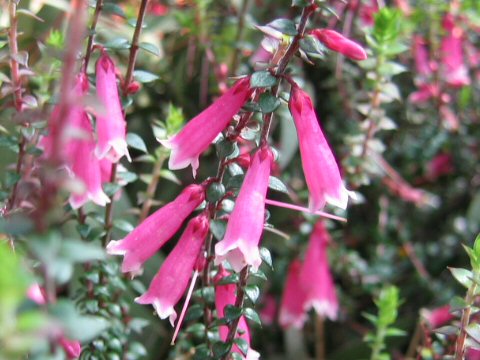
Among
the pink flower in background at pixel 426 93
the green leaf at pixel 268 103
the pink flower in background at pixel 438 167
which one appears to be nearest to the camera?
the green leaf at pixel 268 103

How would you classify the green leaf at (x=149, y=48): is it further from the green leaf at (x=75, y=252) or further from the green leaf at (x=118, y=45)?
the green leaf at (x=75, y=252)

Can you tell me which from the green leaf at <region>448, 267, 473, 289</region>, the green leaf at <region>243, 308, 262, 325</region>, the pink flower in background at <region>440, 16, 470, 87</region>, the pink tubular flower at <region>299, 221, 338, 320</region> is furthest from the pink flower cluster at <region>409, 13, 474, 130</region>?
the green leaf at <region>243, 308, 262, 325</region>

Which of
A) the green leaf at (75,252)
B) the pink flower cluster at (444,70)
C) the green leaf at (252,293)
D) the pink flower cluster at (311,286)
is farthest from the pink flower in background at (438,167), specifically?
the green leaf at (75,252)

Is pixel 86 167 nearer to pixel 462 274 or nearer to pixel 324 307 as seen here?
pixel 462 274

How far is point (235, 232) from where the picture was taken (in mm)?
585

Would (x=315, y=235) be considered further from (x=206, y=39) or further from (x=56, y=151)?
(x=56, y=151)

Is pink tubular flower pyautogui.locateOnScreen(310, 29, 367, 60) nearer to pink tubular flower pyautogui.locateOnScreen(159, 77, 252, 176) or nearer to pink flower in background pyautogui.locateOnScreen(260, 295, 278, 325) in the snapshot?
pink tubular flower pyautogui.locateOnScreen(159, 77, 252, 176)

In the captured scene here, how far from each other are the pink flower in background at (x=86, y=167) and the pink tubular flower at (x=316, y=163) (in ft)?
0.67

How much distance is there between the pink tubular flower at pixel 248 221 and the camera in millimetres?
583

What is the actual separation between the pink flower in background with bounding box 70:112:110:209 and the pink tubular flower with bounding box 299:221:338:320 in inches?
22.9

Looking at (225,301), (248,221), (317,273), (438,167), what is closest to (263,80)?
(248,221)

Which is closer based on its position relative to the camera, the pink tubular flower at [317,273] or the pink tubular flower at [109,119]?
the pink tubular flower at [109,119]

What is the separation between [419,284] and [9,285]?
1153 mm

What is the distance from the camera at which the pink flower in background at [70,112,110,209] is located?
624 mm
